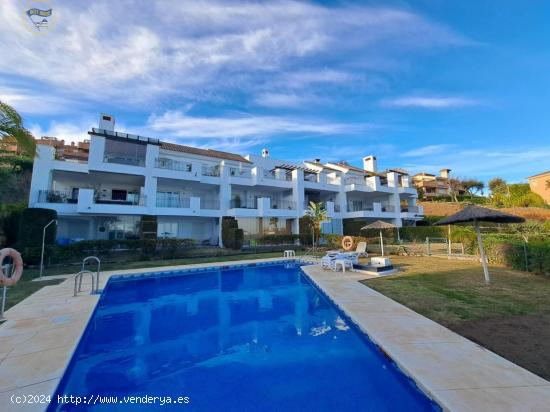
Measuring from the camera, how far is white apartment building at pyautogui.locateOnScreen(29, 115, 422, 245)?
19.5m

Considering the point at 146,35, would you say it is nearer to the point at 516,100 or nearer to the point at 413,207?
the point at 516,100

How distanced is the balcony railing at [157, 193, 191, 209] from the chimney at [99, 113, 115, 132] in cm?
720

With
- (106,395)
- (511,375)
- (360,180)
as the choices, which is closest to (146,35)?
(106,395)

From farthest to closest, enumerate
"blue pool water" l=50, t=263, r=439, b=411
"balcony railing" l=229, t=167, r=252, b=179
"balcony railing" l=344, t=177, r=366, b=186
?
"balcony railing" l=344, t=177, r=366, b=186 → "balcony railing" l=229, t=167, r=252, b=179 → "blue pool water" l=50, t=263, r=439, b=411

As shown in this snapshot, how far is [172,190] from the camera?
25.3 meters

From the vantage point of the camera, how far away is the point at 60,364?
169 inches

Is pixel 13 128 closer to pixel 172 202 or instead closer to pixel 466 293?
pixel 172 202

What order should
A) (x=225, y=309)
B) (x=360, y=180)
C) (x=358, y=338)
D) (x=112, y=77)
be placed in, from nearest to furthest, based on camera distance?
(x=358, y=338)
(x=225, y=309)
(x=112, y=77)
(x=360, y=180)

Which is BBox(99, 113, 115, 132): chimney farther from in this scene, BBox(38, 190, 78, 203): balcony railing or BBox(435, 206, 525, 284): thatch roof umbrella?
BBox(435, 206, 525, 284): thatch roof umbrella

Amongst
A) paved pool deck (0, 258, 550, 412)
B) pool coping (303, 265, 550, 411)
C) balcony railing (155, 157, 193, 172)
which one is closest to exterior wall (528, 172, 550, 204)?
paved pool deck (0, 258, 550, 412)

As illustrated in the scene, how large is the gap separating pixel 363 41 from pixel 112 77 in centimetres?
1326

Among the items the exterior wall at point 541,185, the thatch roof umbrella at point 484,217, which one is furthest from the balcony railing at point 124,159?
the exterior wall at point 541,185

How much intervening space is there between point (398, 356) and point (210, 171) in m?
24.4

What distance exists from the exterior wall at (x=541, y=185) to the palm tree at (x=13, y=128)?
2295 inches
